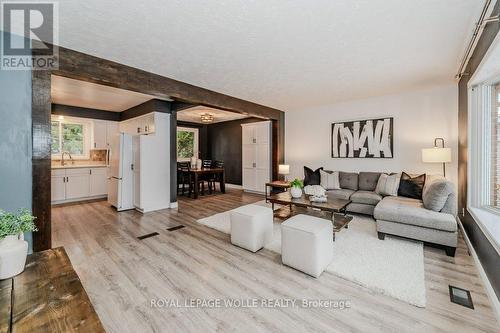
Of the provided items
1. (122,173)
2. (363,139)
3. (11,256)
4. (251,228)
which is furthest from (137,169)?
(363,139)

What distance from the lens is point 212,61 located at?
9.68ft

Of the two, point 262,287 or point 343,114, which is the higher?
point 343,114

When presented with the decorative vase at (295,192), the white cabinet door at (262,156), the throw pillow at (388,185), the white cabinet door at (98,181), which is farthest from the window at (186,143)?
the throw pillow at (388,185)

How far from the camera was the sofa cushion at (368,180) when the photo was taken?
181 inches

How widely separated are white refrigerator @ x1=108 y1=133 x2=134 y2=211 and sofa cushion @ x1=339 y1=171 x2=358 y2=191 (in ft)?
15.6

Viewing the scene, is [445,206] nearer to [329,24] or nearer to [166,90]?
[329,24]

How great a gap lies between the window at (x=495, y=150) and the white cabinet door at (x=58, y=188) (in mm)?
8044

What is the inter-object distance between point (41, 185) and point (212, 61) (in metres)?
2.45

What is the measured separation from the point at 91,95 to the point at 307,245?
5197 millimetres

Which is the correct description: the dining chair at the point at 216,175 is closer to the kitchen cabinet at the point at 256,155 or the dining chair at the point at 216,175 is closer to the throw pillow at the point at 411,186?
the kitchen cabinet at the point at 256,155

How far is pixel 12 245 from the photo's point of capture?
48.6 inches

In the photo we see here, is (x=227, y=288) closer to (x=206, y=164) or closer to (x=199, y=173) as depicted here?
(x=199, y=173)

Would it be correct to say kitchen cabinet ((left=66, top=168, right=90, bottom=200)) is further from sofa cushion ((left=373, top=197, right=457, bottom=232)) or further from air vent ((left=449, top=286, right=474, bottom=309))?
air vent ((left=449, top=286, right=474, bottom=309))

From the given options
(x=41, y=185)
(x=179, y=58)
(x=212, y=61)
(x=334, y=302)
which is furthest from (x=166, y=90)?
(x=334, y=302)
